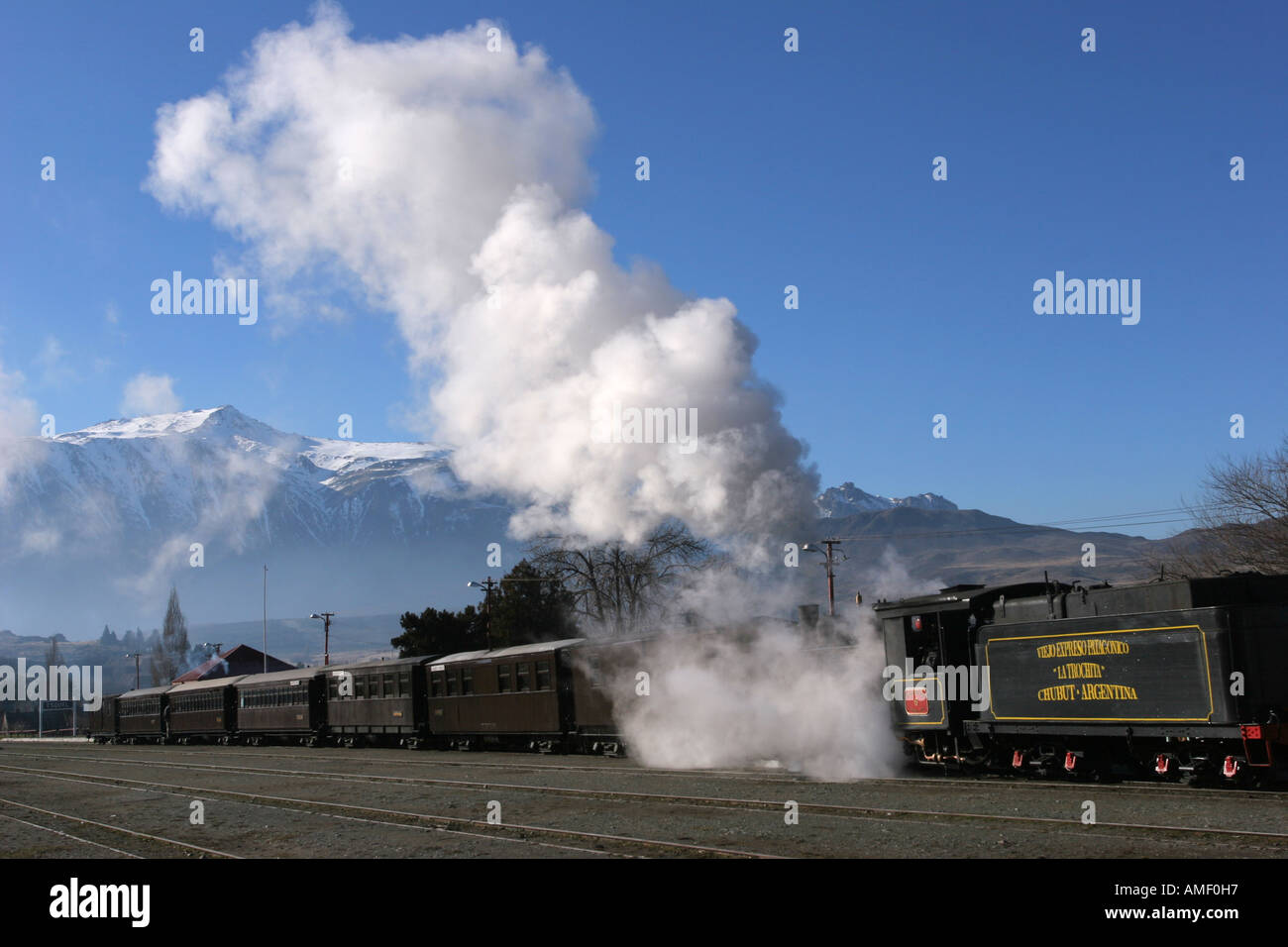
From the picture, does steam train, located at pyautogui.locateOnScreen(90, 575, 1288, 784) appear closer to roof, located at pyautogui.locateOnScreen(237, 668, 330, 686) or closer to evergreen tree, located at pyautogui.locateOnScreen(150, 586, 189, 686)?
roof, located at pyautogui.locateOnScreen(237, 668, 330, 686)

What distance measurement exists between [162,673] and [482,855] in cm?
17428

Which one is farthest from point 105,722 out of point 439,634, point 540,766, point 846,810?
point 846,810

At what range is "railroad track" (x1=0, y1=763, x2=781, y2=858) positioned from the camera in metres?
12.8

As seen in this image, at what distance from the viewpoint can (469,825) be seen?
1591cm

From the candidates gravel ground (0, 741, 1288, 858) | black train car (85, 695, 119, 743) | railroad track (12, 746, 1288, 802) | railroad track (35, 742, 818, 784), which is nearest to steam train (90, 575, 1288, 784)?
railroad track (12, 746, 1288, 802)

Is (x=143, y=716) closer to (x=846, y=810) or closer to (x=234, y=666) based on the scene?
(x=234, y=666)

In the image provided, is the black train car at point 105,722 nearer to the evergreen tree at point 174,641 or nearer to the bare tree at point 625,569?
the bare tree at point 625,569

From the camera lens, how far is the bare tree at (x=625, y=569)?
3120 cm

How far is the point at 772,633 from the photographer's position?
23.4 m

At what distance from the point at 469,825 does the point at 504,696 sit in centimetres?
1665
